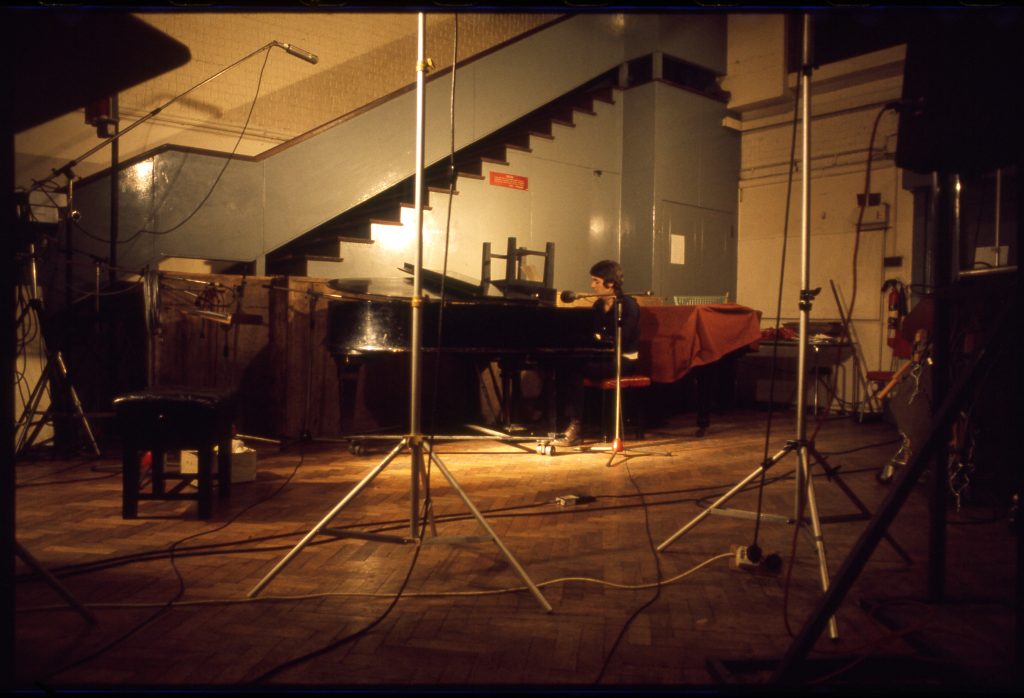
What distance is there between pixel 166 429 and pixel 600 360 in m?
2.95

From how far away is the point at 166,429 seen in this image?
274 centimetres

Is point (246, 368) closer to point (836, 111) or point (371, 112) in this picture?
point (371, 112)

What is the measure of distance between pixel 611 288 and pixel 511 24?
457 centimetres

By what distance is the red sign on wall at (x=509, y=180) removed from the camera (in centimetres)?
612

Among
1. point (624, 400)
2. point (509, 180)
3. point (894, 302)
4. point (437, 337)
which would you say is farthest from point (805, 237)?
point (894, 302)

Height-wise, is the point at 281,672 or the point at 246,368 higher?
the point at 246,368

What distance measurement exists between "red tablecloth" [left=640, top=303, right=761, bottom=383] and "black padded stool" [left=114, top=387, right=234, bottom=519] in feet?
11.6

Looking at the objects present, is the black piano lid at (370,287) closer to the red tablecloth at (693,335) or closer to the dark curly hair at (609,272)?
the dark curly hair at (609,272)

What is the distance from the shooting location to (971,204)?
20.6 feet

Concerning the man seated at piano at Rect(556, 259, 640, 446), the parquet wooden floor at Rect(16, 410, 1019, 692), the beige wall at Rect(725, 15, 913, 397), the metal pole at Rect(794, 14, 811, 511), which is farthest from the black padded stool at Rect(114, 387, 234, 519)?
the beige wall at Rect(725, 15, 913, 397)

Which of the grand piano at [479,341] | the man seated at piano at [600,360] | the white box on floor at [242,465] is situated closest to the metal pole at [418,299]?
the grand piano at [479,341]

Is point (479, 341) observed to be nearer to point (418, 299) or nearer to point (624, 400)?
point (624, 400)

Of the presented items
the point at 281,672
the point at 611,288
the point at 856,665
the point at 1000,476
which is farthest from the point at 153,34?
the point at 611,288

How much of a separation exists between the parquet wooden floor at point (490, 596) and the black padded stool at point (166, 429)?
11 cm
